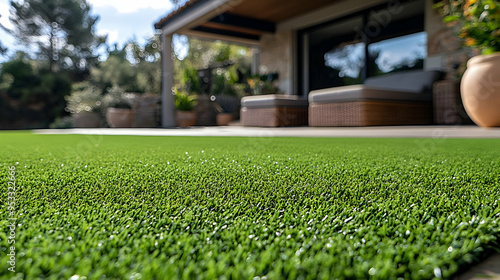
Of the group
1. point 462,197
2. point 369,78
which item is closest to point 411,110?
point 369,78

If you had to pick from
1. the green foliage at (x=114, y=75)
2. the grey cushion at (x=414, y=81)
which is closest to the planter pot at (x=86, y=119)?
the green foliage at (x=114, y=75)

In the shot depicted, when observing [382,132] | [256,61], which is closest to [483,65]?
[382,132]

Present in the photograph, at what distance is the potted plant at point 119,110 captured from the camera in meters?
9.57

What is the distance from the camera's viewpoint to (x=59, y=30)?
18.5 m

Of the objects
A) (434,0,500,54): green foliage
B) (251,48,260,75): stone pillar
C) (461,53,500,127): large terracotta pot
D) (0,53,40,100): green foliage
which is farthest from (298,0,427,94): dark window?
(0,53,40,100): green foliage

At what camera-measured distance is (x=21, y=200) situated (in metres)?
0.76

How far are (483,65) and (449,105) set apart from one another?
2.37m

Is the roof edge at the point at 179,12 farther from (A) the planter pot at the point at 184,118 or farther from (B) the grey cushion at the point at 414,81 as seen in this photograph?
(B) the grey cushion at the point at 414,81

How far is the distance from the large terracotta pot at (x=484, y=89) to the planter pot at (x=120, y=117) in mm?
8460

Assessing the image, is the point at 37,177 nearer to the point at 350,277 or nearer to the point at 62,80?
the point at 350,277

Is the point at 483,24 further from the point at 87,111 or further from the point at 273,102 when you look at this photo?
the point at 87,111

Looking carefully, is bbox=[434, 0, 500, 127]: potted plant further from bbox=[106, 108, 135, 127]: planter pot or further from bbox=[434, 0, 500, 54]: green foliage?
bbox=[106, 108, 135, 127]: planter pot

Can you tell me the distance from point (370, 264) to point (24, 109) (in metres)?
18.6

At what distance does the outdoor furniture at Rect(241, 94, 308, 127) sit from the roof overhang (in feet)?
7.57
